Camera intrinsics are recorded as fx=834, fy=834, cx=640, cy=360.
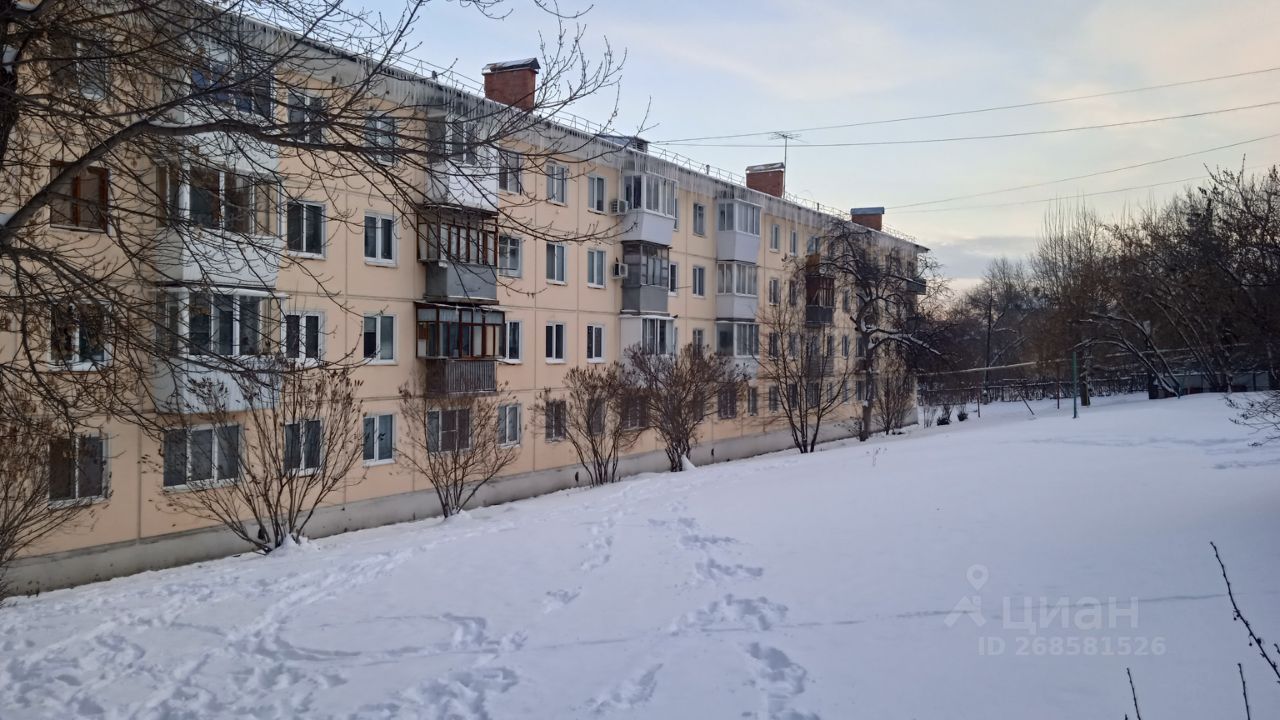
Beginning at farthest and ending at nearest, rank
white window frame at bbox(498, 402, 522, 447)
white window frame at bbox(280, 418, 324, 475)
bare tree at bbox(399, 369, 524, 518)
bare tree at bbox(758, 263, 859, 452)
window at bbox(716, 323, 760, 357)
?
window at bbox(716, 323, 760, 357) → bare tree at bbox(758, 263, 859, 452) → white window frame at bbox(498, 402, 522, 447) → bare tree at bbox(399, 369, 524, 518) → white window frame at bbox(280, 418, 324, 475)

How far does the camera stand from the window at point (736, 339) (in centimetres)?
3544

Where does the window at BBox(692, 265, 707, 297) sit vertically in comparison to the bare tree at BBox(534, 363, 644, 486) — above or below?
above

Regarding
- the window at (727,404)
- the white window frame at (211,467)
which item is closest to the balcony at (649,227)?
the window at (727,404)

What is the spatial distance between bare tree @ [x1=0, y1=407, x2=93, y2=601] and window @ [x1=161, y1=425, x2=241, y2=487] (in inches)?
77.5

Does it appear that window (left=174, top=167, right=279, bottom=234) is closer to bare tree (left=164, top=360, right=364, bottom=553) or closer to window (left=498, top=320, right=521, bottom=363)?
bare tree (left=164, top=360, right=364, bottom=553)

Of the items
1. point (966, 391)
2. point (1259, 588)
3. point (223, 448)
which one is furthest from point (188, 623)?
point (966, 391)

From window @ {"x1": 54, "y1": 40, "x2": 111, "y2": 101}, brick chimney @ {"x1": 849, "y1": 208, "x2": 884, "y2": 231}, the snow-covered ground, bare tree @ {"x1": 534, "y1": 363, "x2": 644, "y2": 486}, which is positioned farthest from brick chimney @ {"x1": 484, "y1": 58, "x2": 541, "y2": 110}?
brick chimney @ {"x1": 849, "y1": 208, "x2": 884, "y2": 231}

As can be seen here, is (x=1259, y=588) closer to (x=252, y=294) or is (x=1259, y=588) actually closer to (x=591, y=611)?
(x=591, y=611)

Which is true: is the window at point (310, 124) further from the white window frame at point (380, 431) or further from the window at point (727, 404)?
the window at point (727, 404)

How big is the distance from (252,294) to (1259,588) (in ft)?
55.4

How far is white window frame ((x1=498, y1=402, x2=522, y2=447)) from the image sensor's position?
950 inches

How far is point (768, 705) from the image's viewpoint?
18.1 feet

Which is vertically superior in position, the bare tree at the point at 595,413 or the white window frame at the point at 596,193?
the white window frame at the point at 596,193

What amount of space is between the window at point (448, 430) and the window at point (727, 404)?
12616 mm
